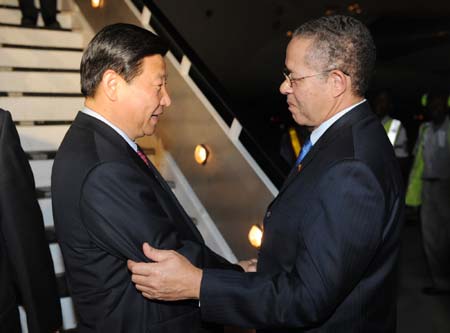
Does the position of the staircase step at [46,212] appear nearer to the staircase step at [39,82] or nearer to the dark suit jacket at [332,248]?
the staircase step at [39,82]

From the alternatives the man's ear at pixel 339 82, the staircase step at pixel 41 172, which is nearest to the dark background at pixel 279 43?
the staircase step at pixel 41 172

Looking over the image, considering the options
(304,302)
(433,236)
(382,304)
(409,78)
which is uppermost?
(304,302)

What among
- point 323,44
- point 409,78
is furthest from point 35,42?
point 409,78

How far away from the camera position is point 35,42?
478 centimetres

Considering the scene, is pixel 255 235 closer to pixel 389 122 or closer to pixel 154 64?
pixel 154 64

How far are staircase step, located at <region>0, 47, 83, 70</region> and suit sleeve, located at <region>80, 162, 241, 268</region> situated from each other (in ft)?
11.1

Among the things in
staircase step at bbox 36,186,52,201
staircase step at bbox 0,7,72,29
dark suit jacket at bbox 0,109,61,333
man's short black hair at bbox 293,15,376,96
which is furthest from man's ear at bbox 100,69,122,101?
staircase step at bbox 0,7,72,29

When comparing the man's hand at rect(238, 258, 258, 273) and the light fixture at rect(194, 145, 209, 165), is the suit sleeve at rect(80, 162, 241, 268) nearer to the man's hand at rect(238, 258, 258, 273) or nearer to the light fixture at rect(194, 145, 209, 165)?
the man's hand at rect(238, 258, 258, 273)

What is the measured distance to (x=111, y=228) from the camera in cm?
140

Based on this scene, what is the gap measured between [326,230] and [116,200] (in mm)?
580

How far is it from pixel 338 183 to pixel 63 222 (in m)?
0.82

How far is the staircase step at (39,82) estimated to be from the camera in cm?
413

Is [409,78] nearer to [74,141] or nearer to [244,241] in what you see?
[244,241]

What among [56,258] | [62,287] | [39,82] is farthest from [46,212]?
[39,82]
